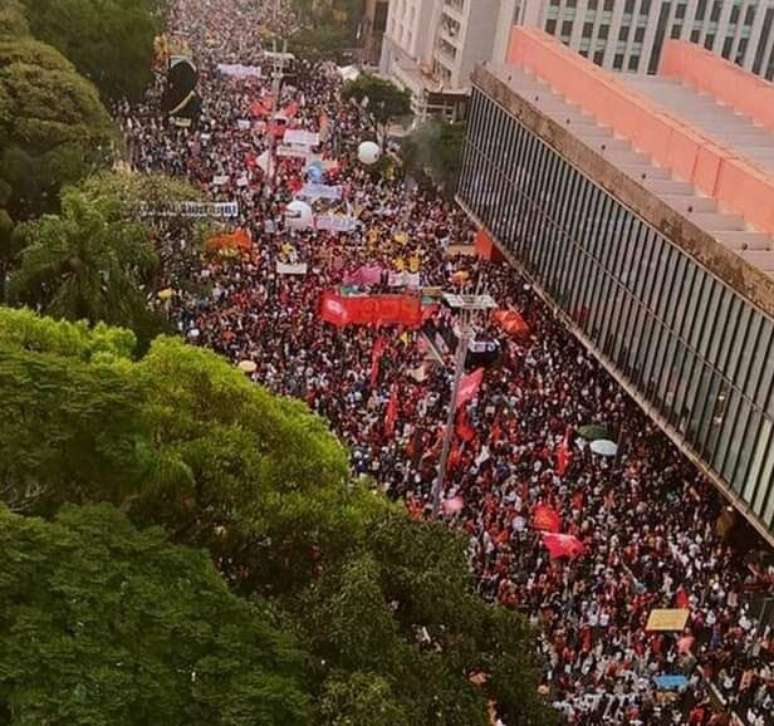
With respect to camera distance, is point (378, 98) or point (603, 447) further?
point (378, 98)

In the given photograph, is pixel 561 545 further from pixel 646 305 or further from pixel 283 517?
pixel 646 305

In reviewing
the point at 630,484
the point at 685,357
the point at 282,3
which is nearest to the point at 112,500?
the point at 630,484

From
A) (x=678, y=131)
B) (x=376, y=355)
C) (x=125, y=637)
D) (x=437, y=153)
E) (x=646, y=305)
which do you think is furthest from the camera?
(x=437, y=153)

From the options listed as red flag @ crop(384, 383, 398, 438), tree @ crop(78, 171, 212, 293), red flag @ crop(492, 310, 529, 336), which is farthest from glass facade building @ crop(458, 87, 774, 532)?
tree @ crop(78, 171, 212, 293)

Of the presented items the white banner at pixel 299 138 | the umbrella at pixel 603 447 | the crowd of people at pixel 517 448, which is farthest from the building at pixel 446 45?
the umbrella at pixel 603 447

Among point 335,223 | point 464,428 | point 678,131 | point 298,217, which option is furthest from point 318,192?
point 464,428

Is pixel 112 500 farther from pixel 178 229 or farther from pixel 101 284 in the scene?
pixel 178 229

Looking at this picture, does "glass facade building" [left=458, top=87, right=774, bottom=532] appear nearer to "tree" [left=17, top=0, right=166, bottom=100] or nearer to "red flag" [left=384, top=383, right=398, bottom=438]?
"red flag" [left=384, top=383, right=398, bottom=438]
